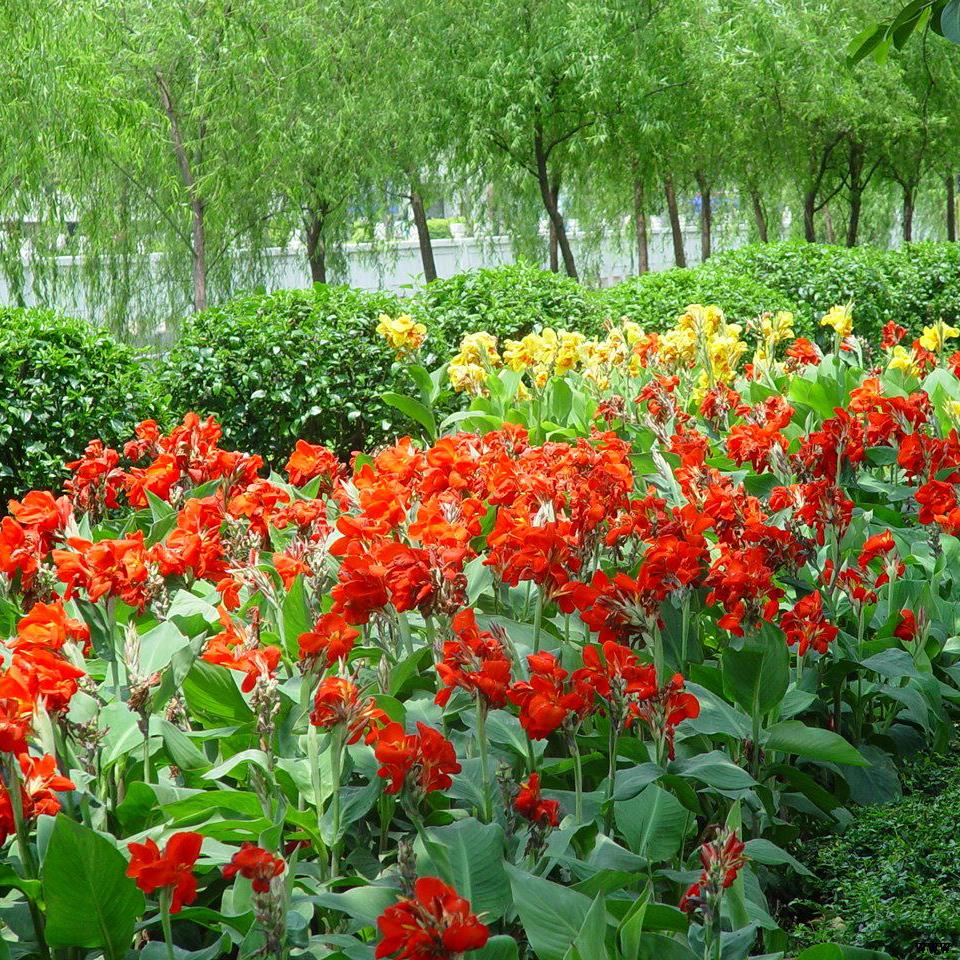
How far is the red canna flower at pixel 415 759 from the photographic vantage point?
6.35ft

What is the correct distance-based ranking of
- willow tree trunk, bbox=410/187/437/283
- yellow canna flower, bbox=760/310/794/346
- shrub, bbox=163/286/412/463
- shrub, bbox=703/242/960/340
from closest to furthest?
yellow canna flower, bbox=760/310/794/346
shrub, bbox=163/286/412/463
shrub, bbox=703/242/960/340
willow tree trunk, bbox=410/187/437/283

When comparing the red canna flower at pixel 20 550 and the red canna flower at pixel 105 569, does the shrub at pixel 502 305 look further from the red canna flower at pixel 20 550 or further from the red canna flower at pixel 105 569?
the red canna flower at pixel 105 569

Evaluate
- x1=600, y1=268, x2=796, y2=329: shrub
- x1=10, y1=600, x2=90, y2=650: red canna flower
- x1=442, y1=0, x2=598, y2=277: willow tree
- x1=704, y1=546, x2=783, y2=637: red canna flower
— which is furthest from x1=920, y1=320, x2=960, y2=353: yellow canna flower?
x1=442, y1=0, x2=598, y2=277: willow tree

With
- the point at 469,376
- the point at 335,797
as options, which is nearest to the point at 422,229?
the point at 469,376

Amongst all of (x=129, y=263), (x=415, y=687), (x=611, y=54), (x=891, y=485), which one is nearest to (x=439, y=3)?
(x=611, y=54)

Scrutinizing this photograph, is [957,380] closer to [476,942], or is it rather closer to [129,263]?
[476,942]

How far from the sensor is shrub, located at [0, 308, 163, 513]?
6.05 m

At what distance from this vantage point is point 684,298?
31.7ft

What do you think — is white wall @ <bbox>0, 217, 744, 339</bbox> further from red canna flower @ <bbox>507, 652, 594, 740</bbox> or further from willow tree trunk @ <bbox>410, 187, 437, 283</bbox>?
red canna flower @ <bbox>507, 652, 594, 740</bbox>

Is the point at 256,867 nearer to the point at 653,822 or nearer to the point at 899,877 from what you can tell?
the point at 653,822

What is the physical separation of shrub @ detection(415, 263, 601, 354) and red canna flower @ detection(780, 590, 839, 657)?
17.1 ft

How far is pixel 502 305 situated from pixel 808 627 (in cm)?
566

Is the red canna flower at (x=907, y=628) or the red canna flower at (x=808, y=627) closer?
the red canna flower at (x=808, y=627)

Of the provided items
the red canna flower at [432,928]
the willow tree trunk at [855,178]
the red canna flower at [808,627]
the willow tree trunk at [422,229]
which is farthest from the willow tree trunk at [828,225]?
the red canna flower at [432,928]
